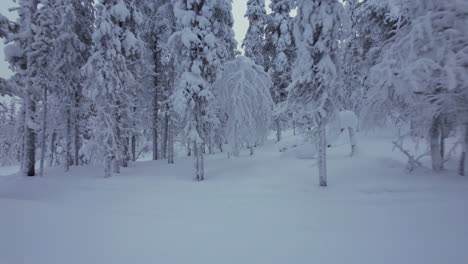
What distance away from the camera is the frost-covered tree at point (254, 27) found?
26656 millimetres

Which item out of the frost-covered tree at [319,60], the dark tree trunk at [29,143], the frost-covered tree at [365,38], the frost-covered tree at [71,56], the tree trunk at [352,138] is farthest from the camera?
the frost-covered tree at [71,56]

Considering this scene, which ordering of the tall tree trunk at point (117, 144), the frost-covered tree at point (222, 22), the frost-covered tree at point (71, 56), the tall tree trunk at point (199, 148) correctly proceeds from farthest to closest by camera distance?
the frost-covered tree at point (71, 56) → the tall tree trunk at point (117, 144) → the frost-covered tree at point (222, 22) → the tall tree trunk at point (199, 148)

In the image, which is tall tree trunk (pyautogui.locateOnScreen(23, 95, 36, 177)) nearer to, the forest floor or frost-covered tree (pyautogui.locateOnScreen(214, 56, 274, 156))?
the forest floor

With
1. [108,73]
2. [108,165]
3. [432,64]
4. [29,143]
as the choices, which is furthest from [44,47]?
[432,64]

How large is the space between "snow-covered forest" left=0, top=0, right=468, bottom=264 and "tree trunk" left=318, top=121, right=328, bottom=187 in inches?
2.2

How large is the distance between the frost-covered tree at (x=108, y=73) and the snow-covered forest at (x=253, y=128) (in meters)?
0.11

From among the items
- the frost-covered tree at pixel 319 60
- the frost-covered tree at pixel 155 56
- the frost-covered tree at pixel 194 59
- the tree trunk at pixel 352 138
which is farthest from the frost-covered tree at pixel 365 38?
the frost-covered tree at pixel 155 56

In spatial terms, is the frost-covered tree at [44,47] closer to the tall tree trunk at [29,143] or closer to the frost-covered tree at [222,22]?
the tall tree trunk at [29,143]

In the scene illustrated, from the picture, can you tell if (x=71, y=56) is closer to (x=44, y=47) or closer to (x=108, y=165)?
(x=44, y=47)

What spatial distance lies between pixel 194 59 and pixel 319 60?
6835 mm

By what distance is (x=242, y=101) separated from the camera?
1820 cm

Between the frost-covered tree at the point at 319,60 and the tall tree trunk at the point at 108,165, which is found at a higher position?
the frost-covered tree at the point at 319,60

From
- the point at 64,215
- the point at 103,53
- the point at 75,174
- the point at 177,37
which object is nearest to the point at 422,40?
the point at 177,37

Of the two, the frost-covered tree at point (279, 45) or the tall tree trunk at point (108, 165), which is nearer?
the tall tree trunk at point (108, 165)
